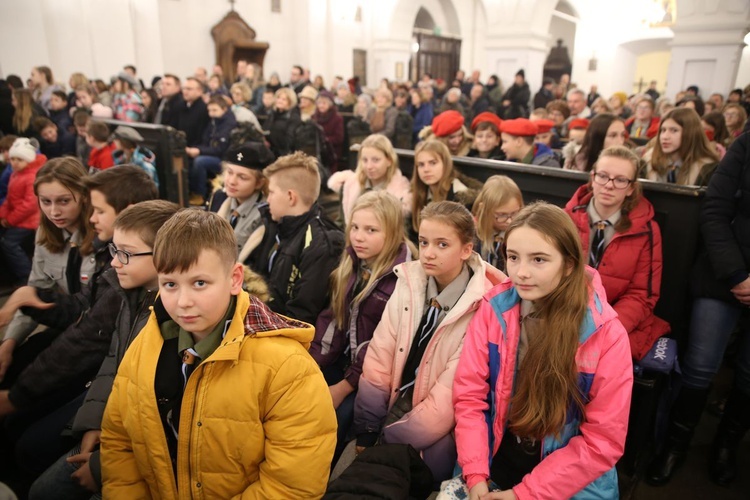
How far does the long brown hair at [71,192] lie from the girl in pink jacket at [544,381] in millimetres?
2046

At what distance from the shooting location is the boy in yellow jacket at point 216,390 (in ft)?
4.66

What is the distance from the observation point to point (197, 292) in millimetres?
1425

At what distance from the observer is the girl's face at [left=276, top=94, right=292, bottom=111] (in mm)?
6696

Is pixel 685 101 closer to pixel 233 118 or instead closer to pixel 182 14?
pixel 233 118

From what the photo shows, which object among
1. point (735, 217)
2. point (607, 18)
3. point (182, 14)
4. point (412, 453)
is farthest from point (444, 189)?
point (607, 18)

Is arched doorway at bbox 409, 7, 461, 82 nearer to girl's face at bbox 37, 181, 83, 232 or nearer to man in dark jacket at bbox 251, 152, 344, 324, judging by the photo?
man in dark jacket at bbox 251, 152, 344, 324

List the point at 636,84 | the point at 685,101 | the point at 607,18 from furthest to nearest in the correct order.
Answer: the point at 636,84, the point at 607,18, the point at 685,101

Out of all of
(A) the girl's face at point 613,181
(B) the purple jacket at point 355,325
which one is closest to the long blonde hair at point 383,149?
(B) the purple jacket at point 355,325

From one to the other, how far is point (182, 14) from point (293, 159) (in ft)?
42.3

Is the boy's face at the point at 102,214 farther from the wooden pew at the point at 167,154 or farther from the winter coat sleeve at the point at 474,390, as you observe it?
the wooden pew at the point at 167,154

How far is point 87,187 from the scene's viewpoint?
7.95ft

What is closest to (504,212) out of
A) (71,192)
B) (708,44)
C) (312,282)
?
(312,282)

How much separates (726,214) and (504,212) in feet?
3.30

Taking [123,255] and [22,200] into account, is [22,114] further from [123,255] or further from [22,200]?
[123,255]
